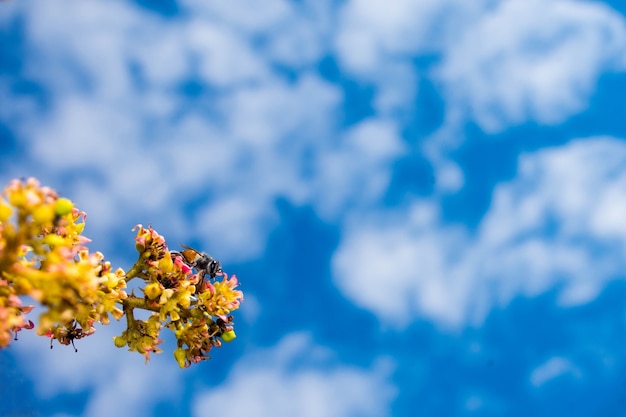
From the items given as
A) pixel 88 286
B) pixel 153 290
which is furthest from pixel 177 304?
pixel 88 286

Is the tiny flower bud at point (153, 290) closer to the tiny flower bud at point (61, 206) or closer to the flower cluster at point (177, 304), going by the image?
the flower cluster at point (177, 304)

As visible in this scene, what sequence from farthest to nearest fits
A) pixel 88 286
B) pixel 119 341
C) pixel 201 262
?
1. pixel 201 262
2. pixel 119 341
3. pixel 88 286

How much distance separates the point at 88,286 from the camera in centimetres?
401

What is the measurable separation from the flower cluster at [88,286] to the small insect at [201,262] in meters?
0.01

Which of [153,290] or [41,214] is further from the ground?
[153,290]

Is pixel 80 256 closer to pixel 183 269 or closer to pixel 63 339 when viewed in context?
pixel 183 269

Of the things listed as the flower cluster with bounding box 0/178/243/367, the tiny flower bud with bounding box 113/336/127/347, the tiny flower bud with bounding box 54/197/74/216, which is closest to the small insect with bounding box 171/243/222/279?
the flower cluster with bounding box 0/178/243/367

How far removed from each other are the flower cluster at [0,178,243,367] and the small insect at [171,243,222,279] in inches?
0.5

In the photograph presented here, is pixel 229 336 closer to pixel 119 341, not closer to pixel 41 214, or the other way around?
pixel 119 341

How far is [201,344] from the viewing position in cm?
560

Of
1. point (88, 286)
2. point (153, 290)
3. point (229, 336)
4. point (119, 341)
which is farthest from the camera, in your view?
point (229, 336)

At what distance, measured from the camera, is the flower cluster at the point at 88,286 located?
3961mm

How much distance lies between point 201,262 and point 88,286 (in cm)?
200

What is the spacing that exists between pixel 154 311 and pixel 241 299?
0.85 meters
